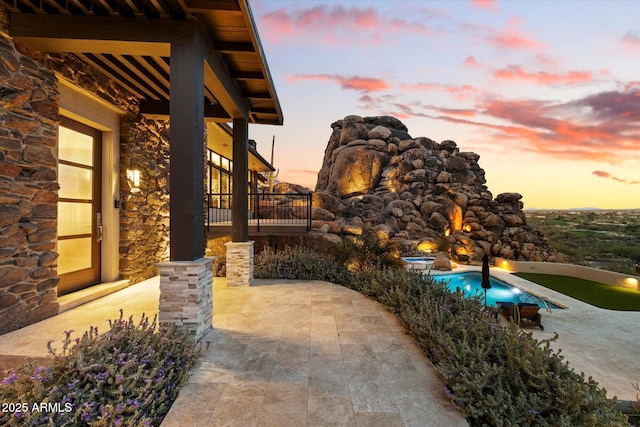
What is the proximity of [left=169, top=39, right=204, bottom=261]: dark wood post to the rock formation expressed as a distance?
22.2 ft

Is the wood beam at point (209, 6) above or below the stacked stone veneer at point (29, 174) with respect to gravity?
above

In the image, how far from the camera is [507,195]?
22.1m

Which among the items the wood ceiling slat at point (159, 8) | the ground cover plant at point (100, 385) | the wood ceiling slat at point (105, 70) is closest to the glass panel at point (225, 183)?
the wood ceiling slat at point (105, 70)

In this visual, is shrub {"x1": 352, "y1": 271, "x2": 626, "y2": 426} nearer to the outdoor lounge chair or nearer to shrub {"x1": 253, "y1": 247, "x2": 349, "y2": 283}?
shrub {"x1": 253, "y1": 247, "x2": 349, "y2": 283}

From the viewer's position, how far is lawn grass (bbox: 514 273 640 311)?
9062mm

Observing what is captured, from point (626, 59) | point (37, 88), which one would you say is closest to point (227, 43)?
point (37, 88)

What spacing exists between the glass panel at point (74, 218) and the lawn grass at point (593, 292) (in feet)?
48.6

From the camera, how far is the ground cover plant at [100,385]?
2148 mm

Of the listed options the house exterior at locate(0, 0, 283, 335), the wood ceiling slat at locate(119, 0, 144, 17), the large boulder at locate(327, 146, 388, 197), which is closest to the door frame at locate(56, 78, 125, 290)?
the house exterior at locate(0, 0, 283, 335)

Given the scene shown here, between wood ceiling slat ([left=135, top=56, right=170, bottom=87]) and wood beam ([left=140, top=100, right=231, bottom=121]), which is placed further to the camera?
wood beam ([left=140, top=100, right=231, bottom=121])

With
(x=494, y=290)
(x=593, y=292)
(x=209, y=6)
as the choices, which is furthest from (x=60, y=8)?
(x=593, y=292)

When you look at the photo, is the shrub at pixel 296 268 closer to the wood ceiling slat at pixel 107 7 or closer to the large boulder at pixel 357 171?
the wood ceiling slat at pixel 107 7

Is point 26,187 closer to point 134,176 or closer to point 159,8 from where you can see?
point 134,176

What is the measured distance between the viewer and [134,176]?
21.9 feet
